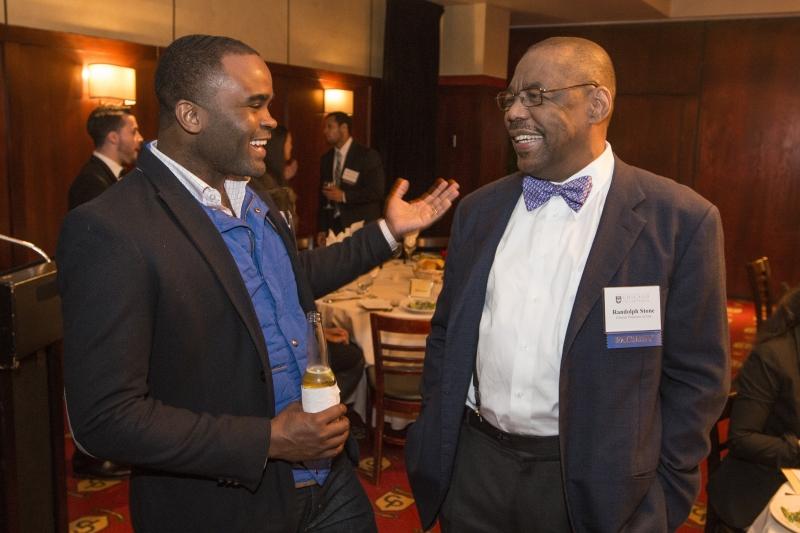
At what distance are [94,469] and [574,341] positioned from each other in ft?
9.99

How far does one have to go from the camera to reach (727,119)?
8922mm

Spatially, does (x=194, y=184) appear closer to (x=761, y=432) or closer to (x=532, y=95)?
(x=532, y=95)

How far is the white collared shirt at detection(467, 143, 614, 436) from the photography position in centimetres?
176

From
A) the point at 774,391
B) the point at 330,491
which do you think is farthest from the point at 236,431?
the point at 774,391

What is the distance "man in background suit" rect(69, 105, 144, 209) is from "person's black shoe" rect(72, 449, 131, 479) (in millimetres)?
1421

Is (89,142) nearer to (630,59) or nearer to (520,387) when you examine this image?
(520,387)

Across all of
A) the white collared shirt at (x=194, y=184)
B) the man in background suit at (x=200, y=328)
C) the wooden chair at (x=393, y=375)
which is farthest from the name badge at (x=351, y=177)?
the white collared shirt at (x=194, y=184)

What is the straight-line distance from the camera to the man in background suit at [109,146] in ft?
13.6

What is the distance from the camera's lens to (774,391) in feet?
8.20

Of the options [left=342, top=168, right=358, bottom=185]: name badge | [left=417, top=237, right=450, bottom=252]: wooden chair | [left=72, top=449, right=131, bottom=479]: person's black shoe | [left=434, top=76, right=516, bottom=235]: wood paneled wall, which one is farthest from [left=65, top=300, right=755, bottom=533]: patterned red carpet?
[left=434, top=76, right=516, bottom=235]: wood paneled wall

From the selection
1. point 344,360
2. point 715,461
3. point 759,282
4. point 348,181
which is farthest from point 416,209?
point 348,181

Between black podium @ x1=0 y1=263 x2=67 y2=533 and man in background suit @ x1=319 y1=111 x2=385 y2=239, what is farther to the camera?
man in background suit @ x1=319 y1=111 x2=385 y2=239

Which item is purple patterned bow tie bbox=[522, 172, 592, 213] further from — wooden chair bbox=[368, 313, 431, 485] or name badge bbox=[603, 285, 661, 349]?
wooden chair bbox=[368, 313, 431, 485]

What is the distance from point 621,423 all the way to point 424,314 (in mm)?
2399
